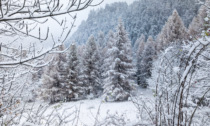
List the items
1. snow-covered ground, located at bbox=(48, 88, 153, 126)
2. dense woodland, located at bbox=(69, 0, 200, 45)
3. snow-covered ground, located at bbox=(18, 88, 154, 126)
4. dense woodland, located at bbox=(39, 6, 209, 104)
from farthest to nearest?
dense woodland, located at bbox=(69, 0, 200, 45) < dense woodland, located at bbox=(39, 6, 209, 104) < snow-covered ground, located at bbox=(48, 88, 153, 126) < snow-covered ground, located at bbox=(18, 88, 154, 126)

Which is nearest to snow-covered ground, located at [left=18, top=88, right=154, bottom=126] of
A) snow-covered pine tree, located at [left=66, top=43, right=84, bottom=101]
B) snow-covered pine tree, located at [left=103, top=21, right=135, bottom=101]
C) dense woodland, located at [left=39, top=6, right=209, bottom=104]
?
dense woodland, located at [left=39, top=6, right=209, bottom=104]

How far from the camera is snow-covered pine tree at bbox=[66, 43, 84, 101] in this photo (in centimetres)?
1715

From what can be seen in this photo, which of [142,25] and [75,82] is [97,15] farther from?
[75,82]

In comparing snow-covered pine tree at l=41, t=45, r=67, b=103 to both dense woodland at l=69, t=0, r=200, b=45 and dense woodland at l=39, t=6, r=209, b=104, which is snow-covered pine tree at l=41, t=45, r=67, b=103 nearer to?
dense woodland at l=39, t=6, r=209, b=104

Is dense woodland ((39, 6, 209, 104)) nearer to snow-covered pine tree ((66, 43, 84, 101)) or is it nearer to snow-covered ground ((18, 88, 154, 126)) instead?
snow-covered pine tree ((66, 43, 84, 101))

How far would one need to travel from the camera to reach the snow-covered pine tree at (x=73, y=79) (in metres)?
17.2

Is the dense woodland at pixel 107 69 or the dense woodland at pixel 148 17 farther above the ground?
the dense woodland at pixel 148 17

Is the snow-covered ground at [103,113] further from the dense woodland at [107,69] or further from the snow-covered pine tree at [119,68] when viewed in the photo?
the snow-covered pine tree at [119,68]

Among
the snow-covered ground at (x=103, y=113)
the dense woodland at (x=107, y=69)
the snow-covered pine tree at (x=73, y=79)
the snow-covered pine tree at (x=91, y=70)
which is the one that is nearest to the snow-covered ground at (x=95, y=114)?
the snow-covered ground at (x=103, y=113)

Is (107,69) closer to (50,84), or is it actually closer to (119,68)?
(119,68)

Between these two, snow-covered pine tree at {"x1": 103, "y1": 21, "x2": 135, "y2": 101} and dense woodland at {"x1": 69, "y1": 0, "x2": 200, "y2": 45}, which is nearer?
snow-covered pine tree at {"x1": 103, "y1": 21, "x2": 135, "y2": 101}

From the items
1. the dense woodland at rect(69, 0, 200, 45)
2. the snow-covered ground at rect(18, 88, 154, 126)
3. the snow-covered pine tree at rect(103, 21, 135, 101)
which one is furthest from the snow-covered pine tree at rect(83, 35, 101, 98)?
the dense woodland at rect(69, 0, 200, 45)

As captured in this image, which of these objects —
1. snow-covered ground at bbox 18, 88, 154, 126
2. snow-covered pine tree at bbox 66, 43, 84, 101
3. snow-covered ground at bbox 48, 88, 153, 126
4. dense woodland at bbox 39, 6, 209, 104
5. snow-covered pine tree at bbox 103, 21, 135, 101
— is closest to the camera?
snow-covered ground at bbox 18, 88, 154, 126

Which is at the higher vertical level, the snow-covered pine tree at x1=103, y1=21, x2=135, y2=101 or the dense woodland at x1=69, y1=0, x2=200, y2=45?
the dense woodland at x1=69, y1=0, x2=200, y2=45
